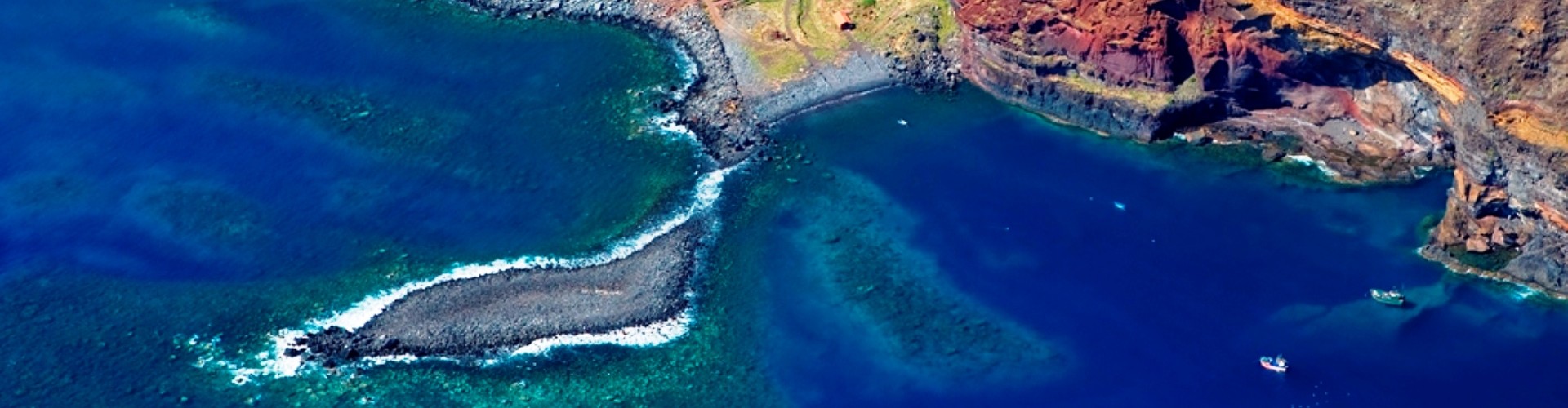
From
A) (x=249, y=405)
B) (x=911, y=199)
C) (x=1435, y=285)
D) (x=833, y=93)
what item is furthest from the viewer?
(x=833, y=93)

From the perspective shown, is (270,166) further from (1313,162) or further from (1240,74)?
(1313,162)

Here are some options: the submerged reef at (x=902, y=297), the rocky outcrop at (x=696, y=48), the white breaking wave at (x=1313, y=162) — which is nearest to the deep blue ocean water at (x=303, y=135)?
the rocky outcrop at (x=696, y=48)

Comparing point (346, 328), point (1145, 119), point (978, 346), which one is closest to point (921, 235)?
point (978, 346)

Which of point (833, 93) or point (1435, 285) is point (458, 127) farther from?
point (1435, 285)

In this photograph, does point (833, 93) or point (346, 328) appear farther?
point (833, 93)

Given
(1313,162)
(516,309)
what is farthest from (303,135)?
(1313,162)

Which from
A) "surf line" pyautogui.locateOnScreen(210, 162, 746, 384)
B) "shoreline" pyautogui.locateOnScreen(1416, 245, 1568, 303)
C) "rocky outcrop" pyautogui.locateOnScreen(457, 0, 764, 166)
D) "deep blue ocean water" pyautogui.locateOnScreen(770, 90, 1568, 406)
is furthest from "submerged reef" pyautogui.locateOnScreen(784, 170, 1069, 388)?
"shoreline" pyautogui.locateOnScreen(1416, 245, 1568, 303)

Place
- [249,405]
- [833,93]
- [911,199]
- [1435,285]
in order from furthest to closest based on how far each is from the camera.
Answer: [833,93], [911,199], [1435,285], [249,405]
